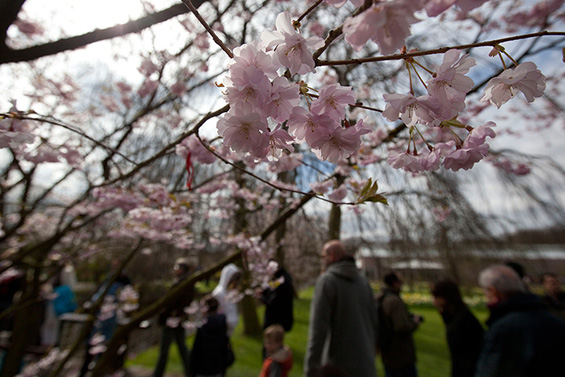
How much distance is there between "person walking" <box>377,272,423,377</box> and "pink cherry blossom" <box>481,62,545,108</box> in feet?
7.47

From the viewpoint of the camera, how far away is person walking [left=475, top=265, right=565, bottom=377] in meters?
1.42

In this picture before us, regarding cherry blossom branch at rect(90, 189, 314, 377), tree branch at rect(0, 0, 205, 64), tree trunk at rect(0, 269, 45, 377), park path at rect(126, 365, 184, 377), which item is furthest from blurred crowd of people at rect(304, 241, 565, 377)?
park path at rect(126, 365, 184, 377)

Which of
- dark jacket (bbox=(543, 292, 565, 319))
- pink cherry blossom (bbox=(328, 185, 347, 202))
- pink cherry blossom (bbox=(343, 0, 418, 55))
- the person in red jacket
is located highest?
pink cherry blossom (bbox=(328, 185, 347, 202))

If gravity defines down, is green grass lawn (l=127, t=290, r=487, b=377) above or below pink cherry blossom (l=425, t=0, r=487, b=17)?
below

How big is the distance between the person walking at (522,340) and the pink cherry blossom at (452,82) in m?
1.49

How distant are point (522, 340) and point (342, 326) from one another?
3.09 feet

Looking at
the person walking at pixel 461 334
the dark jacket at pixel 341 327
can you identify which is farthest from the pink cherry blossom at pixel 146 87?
the person walking at pixel 461 334

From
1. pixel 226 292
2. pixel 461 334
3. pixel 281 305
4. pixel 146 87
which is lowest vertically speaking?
pixel 461 334

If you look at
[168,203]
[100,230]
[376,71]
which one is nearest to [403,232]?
[376,71]

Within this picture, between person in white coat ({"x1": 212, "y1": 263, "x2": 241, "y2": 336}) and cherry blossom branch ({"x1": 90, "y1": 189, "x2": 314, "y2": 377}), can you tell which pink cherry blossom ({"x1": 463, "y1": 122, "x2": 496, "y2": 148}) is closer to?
cherry blossom branch ({"x1": 90, "y1": 189, "x2": 314, "y2": 377})

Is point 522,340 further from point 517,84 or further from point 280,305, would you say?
point 280,305

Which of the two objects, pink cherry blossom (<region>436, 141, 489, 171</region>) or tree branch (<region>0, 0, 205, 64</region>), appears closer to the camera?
pink cherry blossom (<region>436, 141, 489, 171</region>)

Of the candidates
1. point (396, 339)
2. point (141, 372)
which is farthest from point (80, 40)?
point (141, 372)

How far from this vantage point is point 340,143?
695 mm
